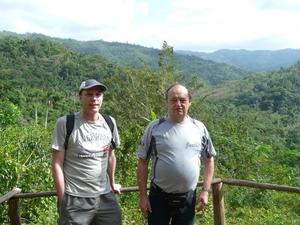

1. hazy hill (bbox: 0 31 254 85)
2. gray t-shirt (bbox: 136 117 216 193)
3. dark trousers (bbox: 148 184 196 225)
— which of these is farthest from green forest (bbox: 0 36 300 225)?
hazy hill (bbox: 0 31 254 85)

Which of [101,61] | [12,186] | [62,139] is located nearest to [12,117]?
[12,186]

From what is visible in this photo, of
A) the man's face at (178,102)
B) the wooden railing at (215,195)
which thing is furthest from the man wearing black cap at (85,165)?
the wooden railing at (215,195)

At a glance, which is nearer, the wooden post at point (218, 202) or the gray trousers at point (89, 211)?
the gray trousers at point (89, 211)

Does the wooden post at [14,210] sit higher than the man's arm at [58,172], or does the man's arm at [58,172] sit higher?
the man's arm at [58,172]

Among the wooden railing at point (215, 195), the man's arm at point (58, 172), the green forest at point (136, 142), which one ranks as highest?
the man's arm at point (58, 172)

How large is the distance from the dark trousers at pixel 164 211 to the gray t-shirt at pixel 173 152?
0.06m

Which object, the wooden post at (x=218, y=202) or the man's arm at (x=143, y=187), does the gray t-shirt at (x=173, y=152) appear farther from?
the wooden post at (x=218, y=202)

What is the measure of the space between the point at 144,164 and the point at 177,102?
1.49 ft

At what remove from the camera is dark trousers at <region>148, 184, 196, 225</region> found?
2.28 meters

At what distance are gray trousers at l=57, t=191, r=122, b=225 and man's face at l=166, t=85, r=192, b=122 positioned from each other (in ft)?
2.17

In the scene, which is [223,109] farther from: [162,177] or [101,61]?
[162,177]

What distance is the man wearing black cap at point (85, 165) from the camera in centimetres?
214

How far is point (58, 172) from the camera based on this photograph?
6.95ft

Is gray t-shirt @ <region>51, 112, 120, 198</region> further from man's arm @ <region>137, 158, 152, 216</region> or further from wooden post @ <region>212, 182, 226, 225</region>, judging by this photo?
wooden post @ <region>212, 182, 226, 225</region>
